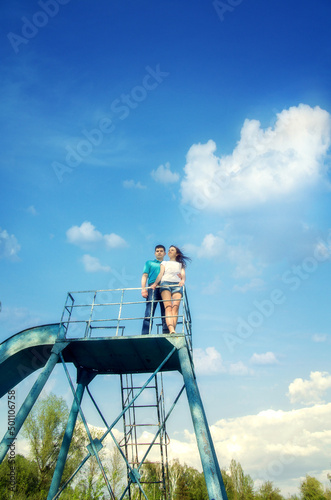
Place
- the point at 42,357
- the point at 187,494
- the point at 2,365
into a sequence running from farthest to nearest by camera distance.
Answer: the point at 187,494 < the point at 42,357 < the point at 2,365

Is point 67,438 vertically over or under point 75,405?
under

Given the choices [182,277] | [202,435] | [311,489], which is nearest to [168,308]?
[182,277]

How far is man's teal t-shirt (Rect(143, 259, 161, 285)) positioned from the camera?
30.0ft

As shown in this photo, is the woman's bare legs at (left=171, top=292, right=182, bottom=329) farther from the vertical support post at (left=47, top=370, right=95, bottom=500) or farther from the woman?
the vertical support post at (left=47, top=370, right=95, bottom=500)

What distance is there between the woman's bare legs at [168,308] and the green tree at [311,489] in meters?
51.1

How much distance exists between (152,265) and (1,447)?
5.34 metres

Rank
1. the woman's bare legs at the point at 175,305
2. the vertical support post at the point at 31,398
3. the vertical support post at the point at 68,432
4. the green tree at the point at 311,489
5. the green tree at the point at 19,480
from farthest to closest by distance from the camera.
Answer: the green tree at the point at 311,489 → the green tree at the point at 19,480 → the woman's bare legs at the point at 175,305 → the vertical support post at the point at 68,432 → the vertical support post at the point at 31,398

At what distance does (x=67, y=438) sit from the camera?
8695 mm

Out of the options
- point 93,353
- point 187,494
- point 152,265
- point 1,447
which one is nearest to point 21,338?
point 93,353

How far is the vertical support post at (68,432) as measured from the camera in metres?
8.12

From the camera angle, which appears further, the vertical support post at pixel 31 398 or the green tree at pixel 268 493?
the green tree at pixel 268 493

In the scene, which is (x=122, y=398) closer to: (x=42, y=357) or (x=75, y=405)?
(x=75, y=405)

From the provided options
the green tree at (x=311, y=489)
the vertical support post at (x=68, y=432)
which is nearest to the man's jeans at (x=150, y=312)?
the vertical support post at (x=68, y=432)

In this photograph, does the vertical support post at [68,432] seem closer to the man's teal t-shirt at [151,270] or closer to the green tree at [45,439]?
the man's teal t-shirt at [151,270]
